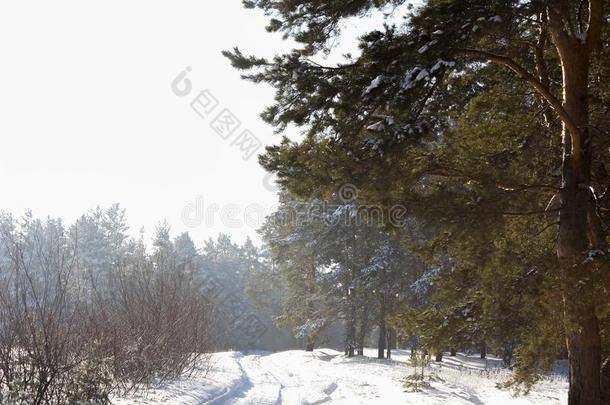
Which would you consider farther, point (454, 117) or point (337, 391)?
point (337, 391)

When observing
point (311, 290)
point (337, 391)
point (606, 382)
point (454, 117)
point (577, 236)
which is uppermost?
point (454, 117)

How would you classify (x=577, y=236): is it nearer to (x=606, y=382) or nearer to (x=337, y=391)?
(x=606, y=382)

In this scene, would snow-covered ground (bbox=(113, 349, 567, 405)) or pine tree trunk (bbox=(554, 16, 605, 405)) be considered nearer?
pine tree trunk (bbox=(554, 16, 605, 405))

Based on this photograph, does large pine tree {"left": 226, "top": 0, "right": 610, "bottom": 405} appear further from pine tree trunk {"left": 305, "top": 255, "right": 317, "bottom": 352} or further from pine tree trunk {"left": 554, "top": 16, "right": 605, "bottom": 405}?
pine tree trunk {"left": 305, "top": 255, "right": 317, "bottom": 352}

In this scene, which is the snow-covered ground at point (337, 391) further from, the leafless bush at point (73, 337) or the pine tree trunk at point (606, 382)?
the pine tree trunk at point (606, 382)

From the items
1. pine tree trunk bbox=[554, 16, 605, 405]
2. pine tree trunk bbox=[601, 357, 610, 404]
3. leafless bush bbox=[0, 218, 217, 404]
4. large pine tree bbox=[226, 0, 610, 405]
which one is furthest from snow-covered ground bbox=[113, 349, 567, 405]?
large pine tree bbox=[226, 0, 610, 405]

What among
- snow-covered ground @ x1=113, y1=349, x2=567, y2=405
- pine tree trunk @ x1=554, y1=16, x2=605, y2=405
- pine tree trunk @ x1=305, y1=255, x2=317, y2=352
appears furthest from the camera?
pine tree trunk @ x1=305, y1=255, x2=317, y2=352

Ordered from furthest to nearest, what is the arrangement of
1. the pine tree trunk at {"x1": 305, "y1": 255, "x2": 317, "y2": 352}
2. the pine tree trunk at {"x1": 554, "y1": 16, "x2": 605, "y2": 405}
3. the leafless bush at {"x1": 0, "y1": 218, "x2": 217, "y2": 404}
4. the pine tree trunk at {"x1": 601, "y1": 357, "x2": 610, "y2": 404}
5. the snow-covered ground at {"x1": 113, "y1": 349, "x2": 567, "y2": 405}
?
the pine tree trunk at {"x1": 305, "y1": 255, "x2": 317, "y2": 352} < the snow-covered ground at {"x1": 113, "y1": 349, "x2": 567, "y2": 405} < the pine tree trunk at {"x1": 601, "y1": 357, "x2": 610, "y2": 404} < the leafless bush at {"x1": 0, "y1": 218, "x2": 217, "y2": 404} < the pine tree trunk at {"x1": 554, "y1": 16, "x2": 605, "y2": 405}

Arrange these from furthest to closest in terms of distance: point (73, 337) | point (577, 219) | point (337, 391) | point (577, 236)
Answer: point (337, 391), point (73, 337), point (577, 219), point (577, 236)

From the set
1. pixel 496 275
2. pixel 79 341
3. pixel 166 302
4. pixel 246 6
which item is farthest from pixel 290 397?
pixel 246 6

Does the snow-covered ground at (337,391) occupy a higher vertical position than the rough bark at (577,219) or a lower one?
lower

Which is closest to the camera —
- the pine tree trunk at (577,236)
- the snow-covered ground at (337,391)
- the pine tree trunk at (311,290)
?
the pine tree trunk at (577,236)

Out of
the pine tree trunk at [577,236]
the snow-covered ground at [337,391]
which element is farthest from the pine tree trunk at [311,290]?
the pine tree trunk at [577,236]

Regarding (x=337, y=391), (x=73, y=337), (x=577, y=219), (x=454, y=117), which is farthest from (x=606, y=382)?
(x=73, y=337)
